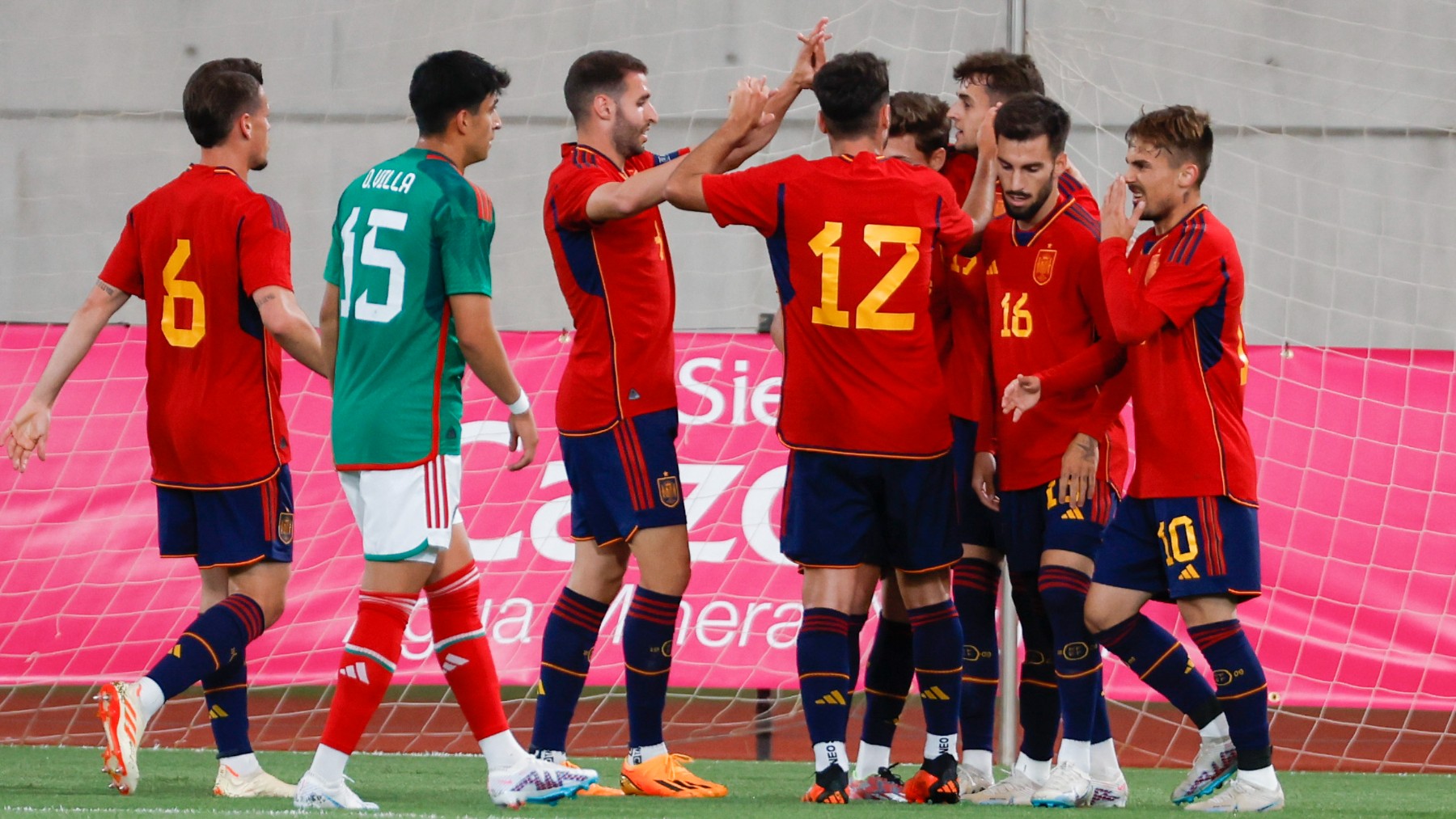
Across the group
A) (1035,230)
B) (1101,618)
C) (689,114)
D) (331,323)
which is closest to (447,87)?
(331,323)

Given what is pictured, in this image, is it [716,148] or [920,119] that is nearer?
[716,148]

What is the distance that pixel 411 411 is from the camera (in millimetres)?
3787

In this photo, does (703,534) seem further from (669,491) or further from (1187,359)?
(1187,359)

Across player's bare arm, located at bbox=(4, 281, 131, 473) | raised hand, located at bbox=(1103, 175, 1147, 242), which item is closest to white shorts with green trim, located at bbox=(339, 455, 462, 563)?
player's bare arm, located at bbox=(4, 281, 131, 473)

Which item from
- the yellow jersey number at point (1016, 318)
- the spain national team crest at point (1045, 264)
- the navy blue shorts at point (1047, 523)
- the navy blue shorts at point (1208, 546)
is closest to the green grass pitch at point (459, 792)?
the navy blue shorts at point (1208, 546)

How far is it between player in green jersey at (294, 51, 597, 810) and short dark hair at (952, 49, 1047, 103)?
1.70m

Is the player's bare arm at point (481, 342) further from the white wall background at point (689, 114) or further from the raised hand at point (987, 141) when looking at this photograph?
the white wall background at point (689, 114)

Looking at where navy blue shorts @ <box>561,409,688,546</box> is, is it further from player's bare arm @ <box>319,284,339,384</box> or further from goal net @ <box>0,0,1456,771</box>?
goal net @ <box>0,0,1456,771</box>

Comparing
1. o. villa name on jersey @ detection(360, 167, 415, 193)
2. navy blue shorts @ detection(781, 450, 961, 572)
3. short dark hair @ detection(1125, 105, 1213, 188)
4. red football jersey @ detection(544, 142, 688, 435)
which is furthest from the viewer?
red football jersey @ detection(544, 142, 688, 435)

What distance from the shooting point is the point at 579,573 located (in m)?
4.76

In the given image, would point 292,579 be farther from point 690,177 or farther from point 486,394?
point 690,177

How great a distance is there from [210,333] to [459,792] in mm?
1518

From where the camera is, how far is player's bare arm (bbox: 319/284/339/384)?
4.00 metres

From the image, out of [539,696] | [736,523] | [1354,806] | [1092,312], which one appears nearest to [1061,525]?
[1092,312]
